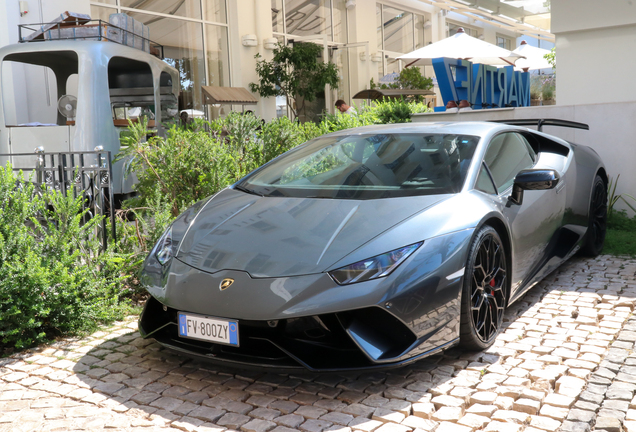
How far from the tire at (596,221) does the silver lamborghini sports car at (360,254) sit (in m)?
1.31

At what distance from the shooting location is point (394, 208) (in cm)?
317

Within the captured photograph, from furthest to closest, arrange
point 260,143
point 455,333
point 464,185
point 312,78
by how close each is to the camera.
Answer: point 312,78 → point 260,143 → point 464,185 → point 455,333

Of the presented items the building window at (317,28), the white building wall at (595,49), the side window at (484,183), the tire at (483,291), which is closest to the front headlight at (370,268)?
the tire at (483,291)

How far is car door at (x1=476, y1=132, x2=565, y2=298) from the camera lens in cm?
363

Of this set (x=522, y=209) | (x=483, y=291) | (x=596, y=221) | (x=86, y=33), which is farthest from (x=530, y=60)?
(x=483, y=291)

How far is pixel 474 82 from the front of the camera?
10.3 m

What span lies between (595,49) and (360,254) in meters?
7.50

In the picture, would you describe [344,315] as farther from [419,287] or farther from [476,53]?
[476,53]

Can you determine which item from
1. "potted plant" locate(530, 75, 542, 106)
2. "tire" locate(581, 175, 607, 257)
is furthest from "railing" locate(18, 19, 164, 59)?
"potted plant" locate(530, 75, 542, 106)

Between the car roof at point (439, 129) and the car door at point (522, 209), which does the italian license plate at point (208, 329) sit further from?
the car roof at point (439, 129)

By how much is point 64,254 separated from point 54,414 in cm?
132

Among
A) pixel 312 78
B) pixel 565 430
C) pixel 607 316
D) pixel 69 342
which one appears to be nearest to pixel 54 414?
pixel 69 342

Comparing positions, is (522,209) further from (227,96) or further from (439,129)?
(227,96)

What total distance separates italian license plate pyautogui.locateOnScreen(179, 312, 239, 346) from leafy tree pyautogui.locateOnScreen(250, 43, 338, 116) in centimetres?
1362
